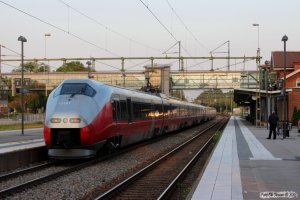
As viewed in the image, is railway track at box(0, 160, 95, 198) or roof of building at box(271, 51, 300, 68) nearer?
railway track at box(0, 160, 95, 198)

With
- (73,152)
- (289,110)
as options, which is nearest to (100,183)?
(73,152)

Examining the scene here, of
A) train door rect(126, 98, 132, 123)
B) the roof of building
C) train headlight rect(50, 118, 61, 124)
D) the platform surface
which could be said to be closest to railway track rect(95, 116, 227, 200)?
train door rect(126, 98, 132, 123)

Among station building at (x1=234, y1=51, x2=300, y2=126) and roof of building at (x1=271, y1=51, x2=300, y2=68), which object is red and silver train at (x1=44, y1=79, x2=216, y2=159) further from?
roof of building at (x1=271, y1=51, x2=300, y2=68)

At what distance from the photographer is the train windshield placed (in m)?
17.4

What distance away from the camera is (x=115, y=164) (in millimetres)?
17297

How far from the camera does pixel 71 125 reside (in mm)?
16406

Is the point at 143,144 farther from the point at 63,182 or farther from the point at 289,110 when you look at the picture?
the point at 289,110

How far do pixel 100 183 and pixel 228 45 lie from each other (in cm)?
3582

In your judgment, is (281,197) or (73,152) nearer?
(281,197)

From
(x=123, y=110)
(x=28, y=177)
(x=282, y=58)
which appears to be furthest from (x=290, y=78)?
(x=28, y=177)

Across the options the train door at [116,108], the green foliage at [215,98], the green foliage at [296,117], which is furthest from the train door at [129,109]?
the green foliage at [215,98]

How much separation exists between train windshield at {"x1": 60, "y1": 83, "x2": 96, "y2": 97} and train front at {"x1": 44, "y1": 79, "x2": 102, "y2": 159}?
0.07ft

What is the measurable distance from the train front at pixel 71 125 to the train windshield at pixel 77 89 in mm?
20

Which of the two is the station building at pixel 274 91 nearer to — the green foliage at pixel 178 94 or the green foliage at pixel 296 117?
the green foliage at pixel 296 117
